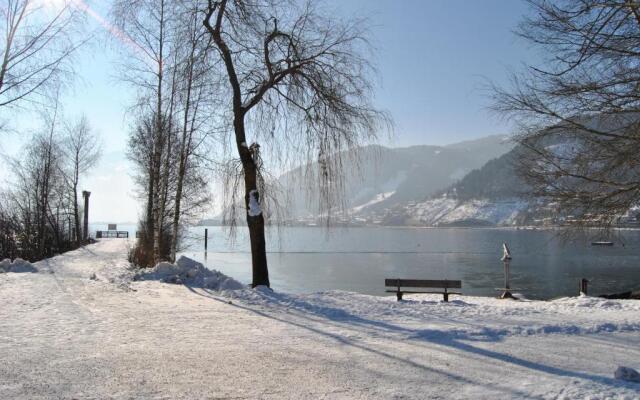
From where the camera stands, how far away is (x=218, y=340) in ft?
21.8

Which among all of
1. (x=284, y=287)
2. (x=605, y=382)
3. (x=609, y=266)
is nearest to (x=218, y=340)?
(x=605, y=382)

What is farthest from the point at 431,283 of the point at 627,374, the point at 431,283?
the point at 627,374

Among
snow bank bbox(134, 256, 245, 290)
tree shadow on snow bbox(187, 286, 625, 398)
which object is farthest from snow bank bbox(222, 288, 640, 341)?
snow bank bbox(134, 256, 245, 290)

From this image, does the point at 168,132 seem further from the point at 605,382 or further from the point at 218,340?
the point at 605,382

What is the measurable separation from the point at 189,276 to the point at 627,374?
1072 cm

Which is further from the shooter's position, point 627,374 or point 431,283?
point 431,283

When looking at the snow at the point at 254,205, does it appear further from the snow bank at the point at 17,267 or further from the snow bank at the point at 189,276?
the snow bank at the point at 17,267

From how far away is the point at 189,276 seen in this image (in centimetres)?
1338

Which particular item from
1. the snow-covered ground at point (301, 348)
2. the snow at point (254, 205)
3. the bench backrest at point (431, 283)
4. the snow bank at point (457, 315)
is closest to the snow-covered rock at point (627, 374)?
the snow-covered ground at point (301, 348)

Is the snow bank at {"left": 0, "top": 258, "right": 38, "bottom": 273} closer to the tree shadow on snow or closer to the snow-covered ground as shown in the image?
the snow-covered ground

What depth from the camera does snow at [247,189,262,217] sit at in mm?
12042

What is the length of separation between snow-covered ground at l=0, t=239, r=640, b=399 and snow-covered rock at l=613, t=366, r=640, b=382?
0.08 m

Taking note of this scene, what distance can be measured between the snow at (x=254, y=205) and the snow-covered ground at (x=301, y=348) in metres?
2.31

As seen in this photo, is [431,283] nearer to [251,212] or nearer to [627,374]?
[251,212]
